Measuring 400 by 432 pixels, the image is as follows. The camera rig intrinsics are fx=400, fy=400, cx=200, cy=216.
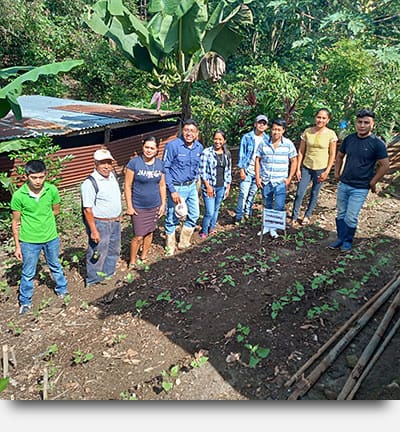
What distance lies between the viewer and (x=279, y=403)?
285 cm

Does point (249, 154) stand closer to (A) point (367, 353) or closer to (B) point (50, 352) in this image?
(A) point (367, 353)

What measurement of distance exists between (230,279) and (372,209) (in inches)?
144

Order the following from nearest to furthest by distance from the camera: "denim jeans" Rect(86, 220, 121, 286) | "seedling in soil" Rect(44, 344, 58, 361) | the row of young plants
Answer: "seedling in soil" Rect(44, 344, 58, 361) < the row of young plants < "denim jeans" Rect(86, 220, 121, 286)

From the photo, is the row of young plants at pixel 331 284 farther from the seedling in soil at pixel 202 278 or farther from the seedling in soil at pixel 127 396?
the seedling in soil at pixel 127 396

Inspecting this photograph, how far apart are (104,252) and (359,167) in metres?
3.23

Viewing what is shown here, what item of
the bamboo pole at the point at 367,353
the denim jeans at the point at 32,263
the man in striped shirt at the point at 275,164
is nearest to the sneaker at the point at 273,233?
the man in striped shirt at the point at 275,164

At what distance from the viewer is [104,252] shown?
462 centimetres

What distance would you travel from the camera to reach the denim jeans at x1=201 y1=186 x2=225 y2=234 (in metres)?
5.62

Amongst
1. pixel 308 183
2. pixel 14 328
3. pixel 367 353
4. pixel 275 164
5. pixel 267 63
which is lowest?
pixel 14 328

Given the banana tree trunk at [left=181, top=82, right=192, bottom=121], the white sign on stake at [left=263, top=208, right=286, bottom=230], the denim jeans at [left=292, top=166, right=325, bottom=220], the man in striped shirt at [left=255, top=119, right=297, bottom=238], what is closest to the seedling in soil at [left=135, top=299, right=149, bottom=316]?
the white sign on stake at [left=263, top=208, right=286, bottom=230]

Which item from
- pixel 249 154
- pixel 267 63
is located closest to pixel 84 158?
pixel 249 154

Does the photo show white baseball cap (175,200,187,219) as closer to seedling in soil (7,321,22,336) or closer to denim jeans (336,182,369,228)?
denim jeans (336,182,369,228)

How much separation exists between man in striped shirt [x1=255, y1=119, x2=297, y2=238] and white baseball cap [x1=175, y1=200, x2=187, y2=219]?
121 cm

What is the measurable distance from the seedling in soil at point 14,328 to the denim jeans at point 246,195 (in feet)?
11.8
